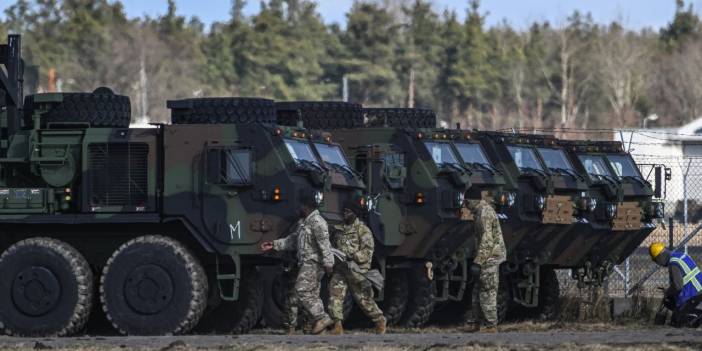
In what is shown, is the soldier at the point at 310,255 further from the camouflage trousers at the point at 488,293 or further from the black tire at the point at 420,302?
the black tire at the point at 420,302

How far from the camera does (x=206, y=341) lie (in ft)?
57.6

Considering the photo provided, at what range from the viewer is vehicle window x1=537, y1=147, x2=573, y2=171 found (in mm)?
23703

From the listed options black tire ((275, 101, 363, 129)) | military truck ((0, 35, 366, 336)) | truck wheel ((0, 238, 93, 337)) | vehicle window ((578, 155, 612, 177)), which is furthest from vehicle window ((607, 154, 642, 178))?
truck wheel ((0, 238, 93, 337))

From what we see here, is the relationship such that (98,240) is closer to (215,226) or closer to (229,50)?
(215,226)

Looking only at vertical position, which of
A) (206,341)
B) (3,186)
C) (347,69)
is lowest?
(206,341)

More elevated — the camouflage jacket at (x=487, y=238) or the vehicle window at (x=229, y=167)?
the vehicle window at (x=229, y=167)

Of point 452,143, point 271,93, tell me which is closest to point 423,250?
point 452,143

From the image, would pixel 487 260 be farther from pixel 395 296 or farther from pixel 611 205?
pixel 611 205

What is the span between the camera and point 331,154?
2059 centimetres

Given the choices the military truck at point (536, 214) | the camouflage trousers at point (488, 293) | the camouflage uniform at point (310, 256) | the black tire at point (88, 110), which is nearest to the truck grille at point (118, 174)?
the black tire at point (88, 110)

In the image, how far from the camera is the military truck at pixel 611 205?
23.9 m

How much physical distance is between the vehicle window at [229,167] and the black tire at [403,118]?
202 inches

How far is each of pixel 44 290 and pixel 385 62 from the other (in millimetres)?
71587

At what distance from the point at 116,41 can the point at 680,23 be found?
127 feet
